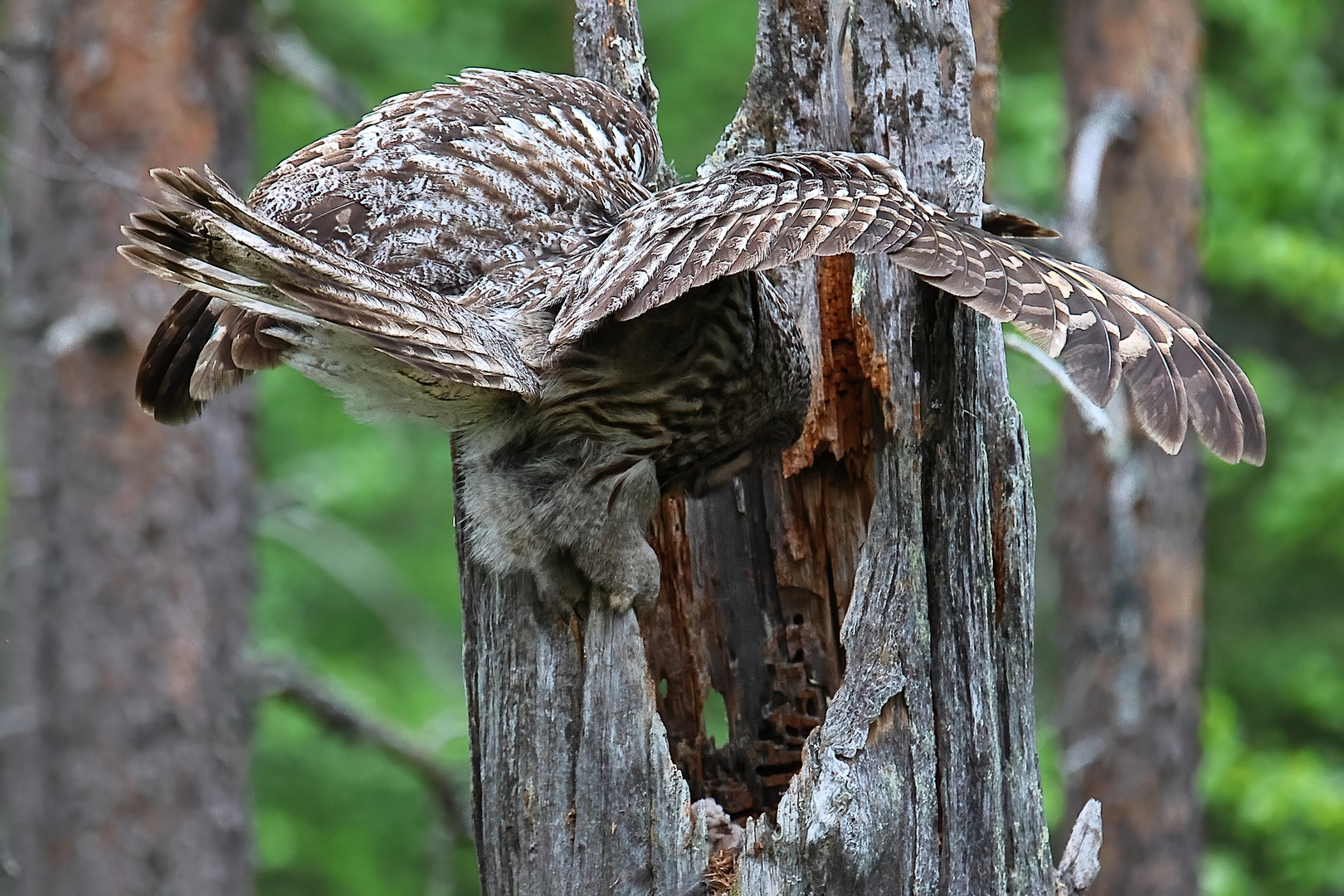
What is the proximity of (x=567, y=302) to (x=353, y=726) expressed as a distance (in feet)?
14.2

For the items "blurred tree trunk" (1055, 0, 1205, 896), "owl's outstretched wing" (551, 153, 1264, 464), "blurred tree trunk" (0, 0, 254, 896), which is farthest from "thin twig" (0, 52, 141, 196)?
"blurred tree trunk" (1055, 0, 1205, 896)

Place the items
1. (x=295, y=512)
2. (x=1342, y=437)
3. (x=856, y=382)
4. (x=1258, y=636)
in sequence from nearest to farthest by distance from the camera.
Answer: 1. (x=856, y=382)
2. (x=295, y=512)
3. (x=1342, y=437)
4. (x=1258, y=636)

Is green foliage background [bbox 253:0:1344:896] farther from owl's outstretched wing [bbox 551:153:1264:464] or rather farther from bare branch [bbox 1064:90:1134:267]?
owl's outstretched wing [bbox 551:153:1264:464]

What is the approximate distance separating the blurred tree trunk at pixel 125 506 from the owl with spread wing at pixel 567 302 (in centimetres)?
274

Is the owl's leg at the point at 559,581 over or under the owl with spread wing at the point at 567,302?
under

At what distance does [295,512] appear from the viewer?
876cm

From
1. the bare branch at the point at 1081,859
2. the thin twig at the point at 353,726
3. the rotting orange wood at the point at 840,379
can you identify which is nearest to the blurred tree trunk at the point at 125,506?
the thin twig at the point at 353,726

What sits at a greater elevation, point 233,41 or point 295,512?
point 233,41

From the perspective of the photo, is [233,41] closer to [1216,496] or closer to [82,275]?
[82,275]

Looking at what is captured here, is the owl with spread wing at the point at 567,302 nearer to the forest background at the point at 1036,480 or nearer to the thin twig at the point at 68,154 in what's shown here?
the thin twig at the point at 68,154

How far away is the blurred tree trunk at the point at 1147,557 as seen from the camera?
8836 mm

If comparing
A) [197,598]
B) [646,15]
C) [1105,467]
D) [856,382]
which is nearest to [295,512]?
[197,598]

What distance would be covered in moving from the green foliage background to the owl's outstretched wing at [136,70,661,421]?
5.51 m

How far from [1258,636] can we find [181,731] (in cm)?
1007
